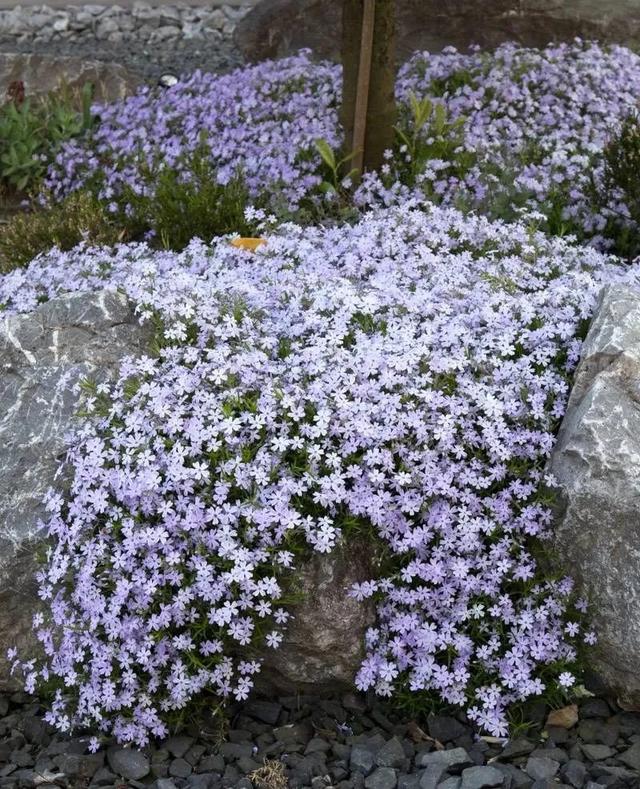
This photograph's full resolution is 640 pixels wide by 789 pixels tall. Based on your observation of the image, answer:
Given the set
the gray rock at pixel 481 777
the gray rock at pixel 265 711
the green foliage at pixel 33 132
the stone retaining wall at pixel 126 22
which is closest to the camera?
the gray rock at pixel 481 777

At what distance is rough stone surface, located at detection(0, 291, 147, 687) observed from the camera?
3.94 m

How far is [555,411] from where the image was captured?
4.02 m

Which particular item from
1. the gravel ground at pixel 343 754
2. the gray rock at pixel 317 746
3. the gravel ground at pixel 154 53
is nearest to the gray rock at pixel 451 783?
the gravel ground at pixel 343 754

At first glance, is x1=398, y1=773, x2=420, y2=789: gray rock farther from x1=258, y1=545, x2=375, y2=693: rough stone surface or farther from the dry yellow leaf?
the dry yellow leaf

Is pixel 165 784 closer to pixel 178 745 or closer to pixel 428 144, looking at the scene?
pixel 178 745

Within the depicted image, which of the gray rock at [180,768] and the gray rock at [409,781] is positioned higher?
the gray rock at [409,781]

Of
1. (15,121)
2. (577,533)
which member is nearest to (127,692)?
(577,533)

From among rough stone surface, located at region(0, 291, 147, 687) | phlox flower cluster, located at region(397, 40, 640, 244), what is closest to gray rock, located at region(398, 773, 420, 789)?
rough stone surface, located at region(0, 291, 147, 687)

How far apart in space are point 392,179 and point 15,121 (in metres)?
3.76

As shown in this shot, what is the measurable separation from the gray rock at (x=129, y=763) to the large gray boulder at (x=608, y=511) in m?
1.63

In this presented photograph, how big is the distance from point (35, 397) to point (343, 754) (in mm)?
1837

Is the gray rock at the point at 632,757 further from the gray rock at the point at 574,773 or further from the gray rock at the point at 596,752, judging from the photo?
the gray rock at the point at 574,773

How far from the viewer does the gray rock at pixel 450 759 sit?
352cm

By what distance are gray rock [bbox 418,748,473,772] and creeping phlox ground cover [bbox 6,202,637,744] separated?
0.15 metres
